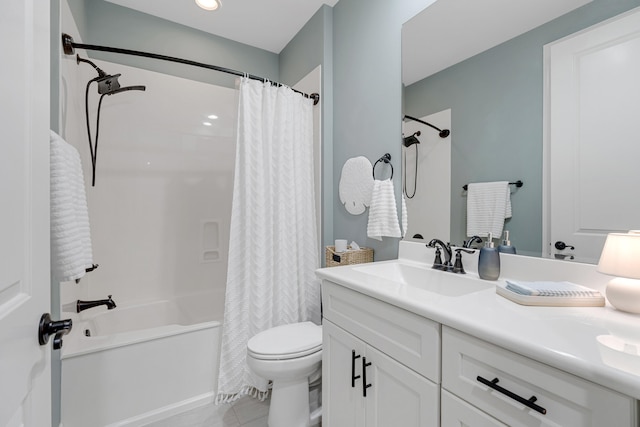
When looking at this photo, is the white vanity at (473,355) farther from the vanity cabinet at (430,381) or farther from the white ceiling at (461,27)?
the white ceiling at (461,27)

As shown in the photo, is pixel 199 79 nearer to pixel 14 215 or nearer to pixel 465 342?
pixel 14 215

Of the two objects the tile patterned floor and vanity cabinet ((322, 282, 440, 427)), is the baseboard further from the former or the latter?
vanity cabinet ((322, 282, 440, 427))

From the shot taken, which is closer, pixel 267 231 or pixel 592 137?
pixel 592 137

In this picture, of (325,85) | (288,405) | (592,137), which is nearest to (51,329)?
(288,405)

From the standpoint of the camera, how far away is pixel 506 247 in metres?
Answer: 1.10

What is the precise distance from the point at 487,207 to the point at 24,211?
149 cm

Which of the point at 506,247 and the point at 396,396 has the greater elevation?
the point at 506,247

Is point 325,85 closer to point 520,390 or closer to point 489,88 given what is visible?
point 489,88

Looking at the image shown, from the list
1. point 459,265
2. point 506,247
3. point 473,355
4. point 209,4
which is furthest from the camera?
point 209,4

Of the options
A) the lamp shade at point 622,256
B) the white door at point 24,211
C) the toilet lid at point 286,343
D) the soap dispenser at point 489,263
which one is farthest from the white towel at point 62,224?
the lamp shade at point 622,256

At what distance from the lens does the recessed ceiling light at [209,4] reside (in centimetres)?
197

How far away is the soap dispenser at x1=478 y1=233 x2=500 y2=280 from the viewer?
1.07m

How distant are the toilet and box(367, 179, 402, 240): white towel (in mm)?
696

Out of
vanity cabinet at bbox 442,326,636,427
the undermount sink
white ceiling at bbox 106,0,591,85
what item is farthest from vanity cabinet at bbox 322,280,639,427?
white ceiling at bbox 106,0,591,85
